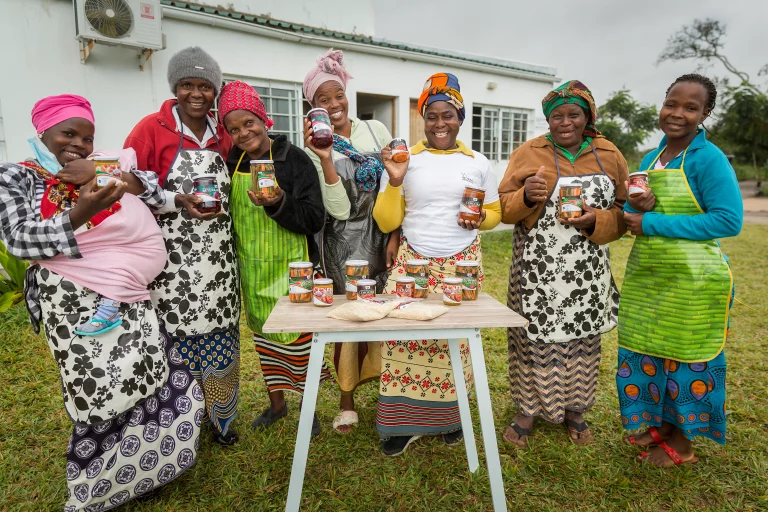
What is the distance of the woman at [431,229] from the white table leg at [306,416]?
2.23 feet

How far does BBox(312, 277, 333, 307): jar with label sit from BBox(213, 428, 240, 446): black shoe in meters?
1.19

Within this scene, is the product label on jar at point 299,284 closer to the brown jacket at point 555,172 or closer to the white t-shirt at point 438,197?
the white t-shirt at point 438,197

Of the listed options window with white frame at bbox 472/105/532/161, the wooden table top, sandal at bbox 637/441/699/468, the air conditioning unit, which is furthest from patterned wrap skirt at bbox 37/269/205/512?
window with white frame at bbox 472/105/532/161

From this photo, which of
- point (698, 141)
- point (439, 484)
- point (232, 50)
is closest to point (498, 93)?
point (232, 50)

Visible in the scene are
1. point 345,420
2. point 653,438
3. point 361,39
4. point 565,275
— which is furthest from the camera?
point 361,39

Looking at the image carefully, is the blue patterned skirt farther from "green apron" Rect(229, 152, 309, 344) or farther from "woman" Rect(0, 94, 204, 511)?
"woman" Rect(0, 94, 204, 511)

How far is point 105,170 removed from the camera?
1786 mm

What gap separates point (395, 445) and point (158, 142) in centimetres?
206

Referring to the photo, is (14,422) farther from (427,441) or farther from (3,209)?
(427,441)

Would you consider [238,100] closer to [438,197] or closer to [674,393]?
[438,197]

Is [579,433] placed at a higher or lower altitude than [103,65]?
lower

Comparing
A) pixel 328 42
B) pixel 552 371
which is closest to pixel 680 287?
pixel 552 371

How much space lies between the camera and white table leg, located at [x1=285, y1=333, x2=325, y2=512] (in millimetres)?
2004

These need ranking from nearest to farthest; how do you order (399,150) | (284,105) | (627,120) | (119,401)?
(119,401), (399,150), (284,105), (627,120)
